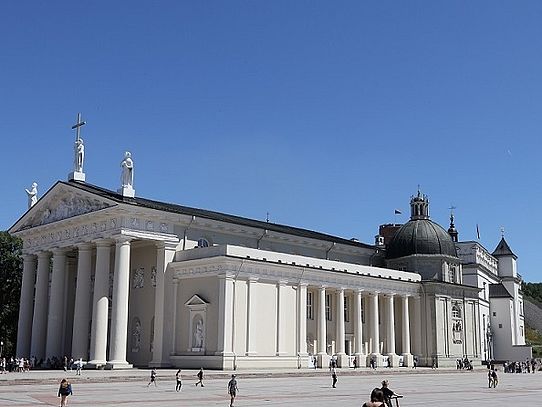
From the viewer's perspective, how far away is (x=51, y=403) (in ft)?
81.2

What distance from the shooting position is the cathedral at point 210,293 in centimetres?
4872

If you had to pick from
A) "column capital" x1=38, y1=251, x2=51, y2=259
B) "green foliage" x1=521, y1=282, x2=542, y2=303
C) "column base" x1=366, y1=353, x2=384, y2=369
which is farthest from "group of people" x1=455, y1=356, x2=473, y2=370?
"green foliage" x1=521, y1=282, x2=542, y2=303

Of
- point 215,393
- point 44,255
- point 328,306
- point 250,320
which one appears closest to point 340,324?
point 328,306

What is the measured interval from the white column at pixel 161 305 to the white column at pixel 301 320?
8.96m

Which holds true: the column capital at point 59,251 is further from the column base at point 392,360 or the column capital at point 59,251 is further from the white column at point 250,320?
the column base at point 392,360

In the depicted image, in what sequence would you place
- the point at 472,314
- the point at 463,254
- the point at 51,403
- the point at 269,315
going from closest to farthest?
the point at 51,403, the point at 269,315, the point at 472,314, the point at 463,254

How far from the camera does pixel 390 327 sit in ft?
201

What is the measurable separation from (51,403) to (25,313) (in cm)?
3585

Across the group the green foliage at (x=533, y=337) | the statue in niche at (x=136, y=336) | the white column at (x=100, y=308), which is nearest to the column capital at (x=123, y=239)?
the white column at (x=100, y=308)

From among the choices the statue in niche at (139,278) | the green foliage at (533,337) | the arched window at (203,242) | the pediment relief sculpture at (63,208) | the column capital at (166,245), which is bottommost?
the green foliage at (533,337)

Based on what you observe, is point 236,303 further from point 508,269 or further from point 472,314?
point 508,269

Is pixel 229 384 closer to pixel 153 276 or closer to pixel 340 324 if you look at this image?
pixel 153 276

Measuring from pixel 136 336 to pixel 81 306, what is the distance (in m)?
4.53

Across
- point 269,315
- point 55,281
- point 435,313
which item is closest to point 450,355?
point 435,313
